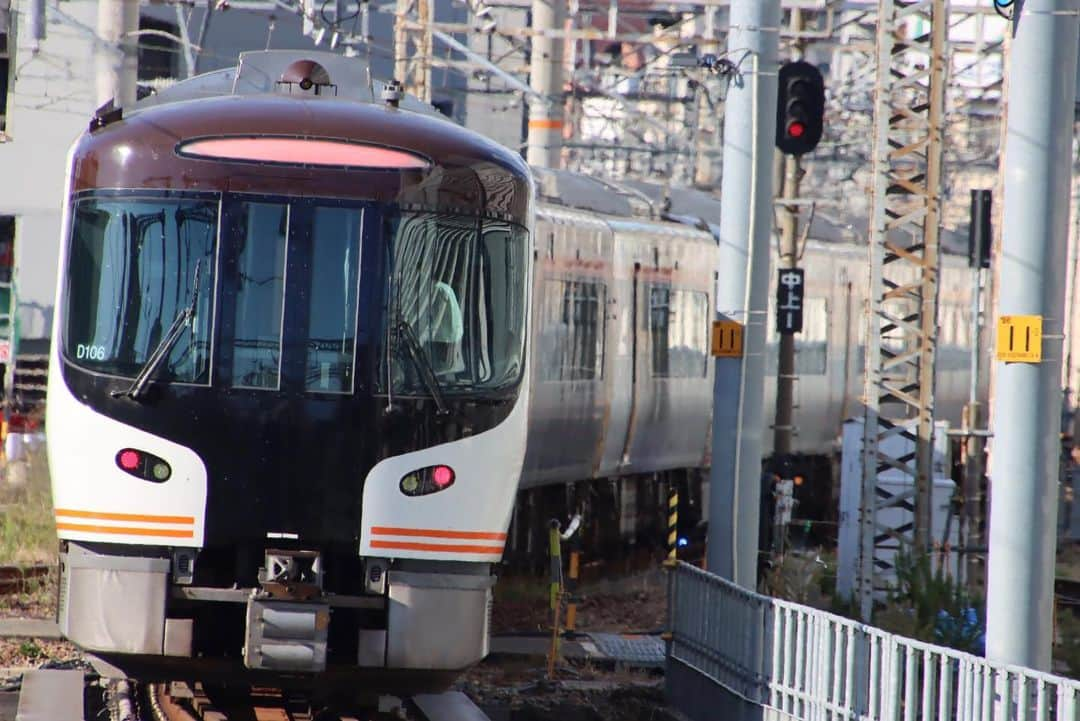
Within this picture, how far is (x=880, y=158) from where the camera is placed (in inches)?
620

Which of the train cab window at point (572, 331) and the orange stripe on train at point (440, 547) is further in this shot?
the train cab window at point (572, 331)

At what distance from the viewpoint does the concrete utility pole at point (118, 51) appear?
1759 cm

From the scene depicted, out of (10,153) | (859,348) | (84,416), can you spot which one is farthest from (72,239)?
(10,153)

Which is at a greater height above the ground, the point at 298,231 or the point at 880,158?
the point at 880,158

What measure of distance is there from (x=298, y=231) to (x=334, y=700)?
2689 millimetres

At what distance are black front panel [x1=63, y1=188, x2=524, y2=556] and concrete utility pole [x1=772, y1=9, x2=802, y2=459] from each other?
8465mm

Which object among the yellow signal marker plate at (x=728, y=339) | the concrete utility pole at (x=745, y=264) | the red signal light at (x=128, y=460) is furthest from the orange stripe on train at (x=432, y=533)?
the yellow signal marker plate at (x=728, y=339)

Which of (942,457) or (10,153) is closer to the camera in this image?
(942,457)

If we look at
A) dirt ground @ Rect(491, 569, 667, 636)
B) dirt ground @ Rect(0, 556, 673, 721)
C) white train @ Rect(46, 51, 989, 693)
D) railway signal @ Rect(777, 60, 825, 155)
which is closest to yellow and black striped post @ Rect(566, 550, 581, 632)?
dirt ground @ Rect(491, 569, 667, 636)

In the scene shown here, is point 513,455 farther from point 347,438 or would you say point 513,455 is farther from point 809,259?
point 809,259

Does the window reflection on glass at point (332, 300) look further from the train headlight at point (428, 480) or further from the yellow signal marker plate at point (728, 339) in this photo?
the yellow signal marker plate at point (728, 339)

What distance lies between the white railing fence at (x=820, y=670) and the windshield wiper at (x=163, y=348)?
3322 mm

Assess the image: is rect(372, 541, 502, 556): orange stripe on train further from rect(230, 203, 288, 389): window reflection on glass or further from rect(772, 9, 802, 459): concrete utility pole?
rect(772, 9, 802, 459): concrete utility pole

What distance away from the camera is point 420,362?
10.0 m
